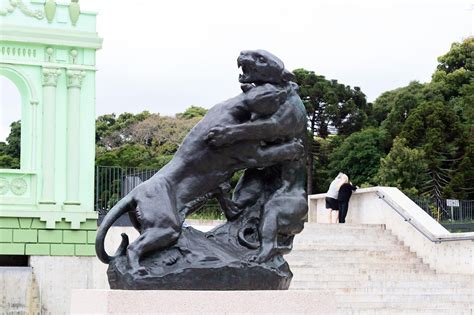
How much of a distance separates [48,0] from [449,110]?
24.8 m

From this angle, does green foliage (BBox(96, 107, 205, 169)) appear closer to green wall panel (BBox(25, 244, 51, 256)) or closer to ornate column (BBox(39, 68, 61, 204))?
ornate column (BBox(39, 68, 61, 204))

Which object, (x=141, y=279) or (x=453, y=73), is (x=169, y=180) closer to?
(x=141, y=279)

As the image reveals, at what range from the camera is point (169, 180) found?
8.14 meters

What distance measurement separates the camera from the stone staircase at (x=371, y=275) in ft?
42.9

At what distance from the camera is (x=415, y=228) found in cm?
1719

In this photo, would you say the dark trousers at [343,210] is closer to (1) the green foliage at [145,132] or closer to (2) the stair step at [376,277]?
(2) the stair step at [376,277]

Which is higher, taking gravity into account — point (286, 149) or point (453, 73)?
point (453, 73)

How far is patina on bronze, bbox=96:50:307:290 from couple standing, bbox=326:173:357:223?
11841 mm

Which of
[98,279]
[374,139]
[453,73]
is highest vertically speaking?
[453,73]

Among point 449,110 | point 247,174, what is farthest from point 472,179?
point 247,174

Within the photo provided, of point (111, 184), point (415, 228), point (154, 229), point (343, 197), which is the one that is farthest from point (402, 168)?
point (154, 229)

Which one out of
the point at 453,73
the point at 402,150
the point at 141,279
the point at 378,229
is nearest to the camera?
the point at 141,279

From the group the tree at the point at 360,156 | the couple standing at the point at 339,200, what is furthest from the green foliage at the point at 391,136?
the couple standing at the point at 339,200

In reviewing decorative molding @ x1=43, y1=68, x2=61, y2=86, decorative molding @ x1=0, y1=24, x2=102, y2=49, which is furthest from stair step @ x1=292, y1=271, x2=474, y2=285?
decorative molding @ x1=0, y1=24, x2=102, y2=49
